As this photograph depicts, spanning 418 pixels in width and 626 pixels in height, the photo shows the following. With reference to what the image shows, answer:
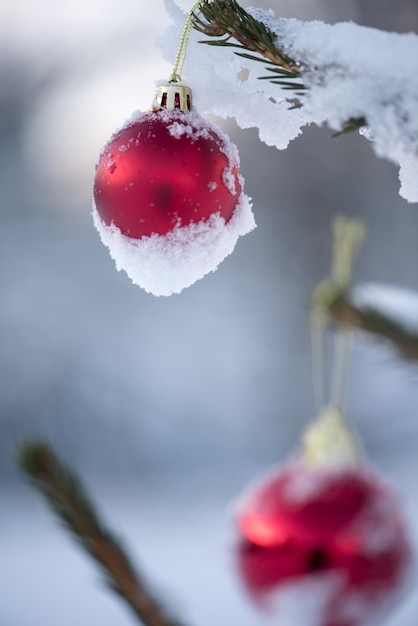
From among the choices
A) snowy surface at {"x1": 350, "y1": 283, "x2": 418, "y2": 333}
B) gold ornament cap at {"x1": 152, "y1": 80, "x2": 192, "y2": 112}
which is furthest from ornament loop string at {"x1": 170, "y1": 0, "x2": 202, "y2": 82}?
snowy surface at {"x1": 350, "y1": 283, "x2": 418, "y2": 333}

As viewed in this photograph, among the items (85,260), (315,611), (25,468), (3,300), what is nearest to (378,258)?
(85,260)

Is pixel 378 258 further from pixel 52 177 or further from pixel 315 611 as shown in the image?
pixel 315 611

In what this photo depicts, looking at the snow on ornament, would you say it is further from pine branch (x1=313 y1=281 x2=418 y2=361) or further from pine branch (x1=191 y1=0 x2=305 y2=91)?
pine branch (x1=313 y1=281 x2=418 y2=361)

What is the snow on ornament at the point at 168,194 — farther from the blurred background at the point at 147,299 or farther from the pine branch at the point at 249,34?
the blurred background at the point at 147,299

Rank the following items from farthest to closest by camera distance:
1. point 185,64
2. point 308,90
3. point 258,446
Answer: point 258,446 < point 185,64 < point 308,90

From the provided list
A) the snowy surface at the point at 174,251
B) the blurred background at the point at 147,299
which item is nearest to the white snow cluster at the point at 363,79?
the snowy surface at the point at 174,251
